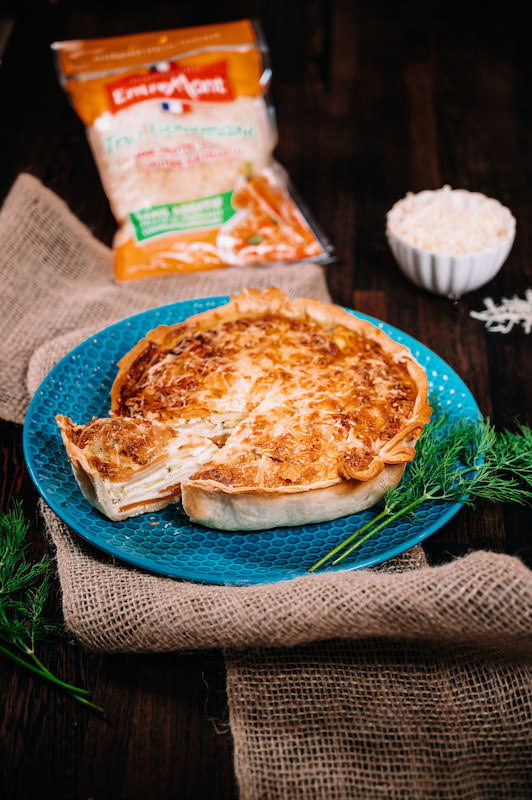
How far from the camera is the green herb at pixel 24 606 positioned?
204cm

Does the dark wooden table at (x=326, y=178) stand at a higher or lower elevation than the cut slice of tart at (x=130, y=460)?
lower

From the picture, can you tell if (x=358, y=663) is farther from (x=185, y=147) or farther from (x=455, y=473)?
(x=185, y=147)

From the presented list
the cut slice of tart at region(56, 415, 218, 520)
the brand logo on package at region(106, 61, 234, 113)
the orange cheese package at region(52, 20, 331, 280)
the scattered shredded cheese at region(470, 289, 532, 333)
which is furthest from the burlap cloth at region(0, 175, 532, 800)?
the brand logo on package at region(106, 61, 234, 113)

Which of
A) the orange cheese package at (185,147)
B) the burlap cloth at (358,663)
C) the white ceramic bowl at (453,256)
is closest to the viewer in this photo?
the burlap cloth at (358,663)

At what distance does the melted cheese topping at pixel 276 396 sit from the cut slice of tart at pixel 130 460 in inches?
2.9

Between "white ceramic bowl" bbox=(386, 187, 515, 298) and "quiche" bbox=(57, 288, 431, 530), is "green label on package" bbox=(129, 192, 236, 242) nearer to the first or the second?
"white ceramic bowl" bbox=(386, 187, 515, 298)

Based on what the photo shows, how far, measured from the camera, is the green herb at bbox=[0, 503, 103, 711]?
2.04m

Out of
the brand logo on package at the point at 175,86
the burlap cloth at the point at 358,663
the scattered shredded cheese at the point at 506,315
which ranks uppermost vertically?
the brand logo on package at the point at 175,86

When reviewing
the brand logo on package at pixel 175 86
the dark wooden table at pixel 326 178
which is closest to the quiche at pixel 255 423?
the dark wooden table at pixel 326 178

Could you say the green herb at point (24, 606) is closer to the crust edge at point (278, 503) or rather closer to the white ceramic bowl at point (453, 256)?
the crust edge at point (278, 503)

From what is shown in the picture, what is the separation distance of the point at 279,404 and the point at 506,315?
132cm

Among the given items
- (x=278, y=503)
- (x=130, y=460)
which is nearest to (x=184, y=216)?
(x=130, y=460)

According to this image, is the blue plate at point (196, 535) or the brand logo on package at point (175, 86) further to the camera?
the brand logo on package at point (175, 86)

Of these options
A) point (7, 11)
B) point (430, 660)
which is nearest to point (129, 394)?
point (430, 660)
